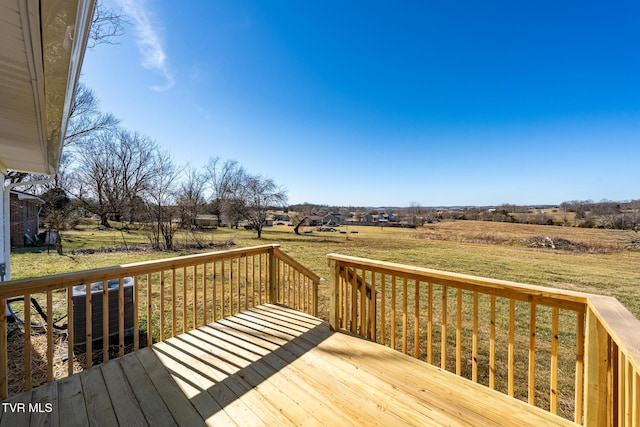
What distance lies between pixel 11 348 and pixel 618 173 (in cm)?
3659

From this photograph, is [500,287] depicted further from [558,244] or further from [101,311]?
[558,244]

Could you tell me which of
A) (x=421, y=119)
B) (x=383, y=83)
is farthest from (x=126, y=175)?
(x=421, y=119)

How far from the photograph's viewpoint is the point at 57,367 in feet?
8.36

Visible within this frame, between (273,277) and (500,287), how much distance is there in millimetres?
3085

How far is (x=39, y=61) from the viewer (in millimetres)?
1249

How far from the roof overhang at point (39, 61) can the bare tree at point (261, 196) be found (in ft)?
63.1

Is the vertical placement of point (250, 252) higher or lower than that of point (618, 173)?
lower

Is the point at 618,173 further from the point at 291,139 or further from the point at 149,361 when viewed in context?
the point at 149,361

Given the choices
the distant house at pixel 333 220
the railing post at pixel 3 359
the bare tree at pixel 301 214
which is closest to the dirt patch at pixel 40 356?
the railing post at pixel 3 359

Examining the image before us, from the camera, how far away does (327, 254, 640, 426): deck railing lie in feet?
4.11

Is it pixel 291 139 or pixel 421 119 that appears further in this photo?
pixel 291 139

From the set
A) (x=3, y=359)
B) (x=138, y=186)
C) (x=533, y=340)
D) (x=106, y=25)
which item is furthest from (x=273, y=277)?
(x=138, y=186)

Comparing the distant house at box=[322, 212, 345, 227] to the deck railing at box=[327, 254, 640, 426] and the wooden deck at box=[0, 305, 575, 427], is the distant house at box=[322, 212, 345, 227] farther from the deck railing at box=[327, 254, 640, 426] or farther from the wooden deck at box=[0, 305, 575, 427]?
the wooden deck at box=[0, 305, 575, 427]

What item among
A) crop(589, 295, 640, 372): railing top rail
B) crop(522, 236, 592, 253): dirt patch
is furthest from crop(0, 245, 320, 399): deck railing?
crop(522, 236, 592, 253): dirt patch
